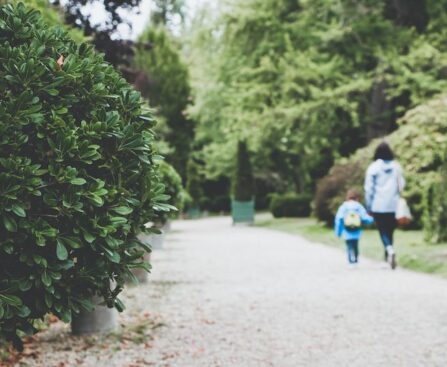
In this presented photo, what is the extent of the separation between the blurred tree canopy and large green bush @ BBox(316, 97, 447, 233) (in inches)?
88.2

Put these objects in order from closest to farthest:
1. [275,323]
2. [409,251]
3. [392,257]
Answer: [275,323] → [392,257] → [409,251]

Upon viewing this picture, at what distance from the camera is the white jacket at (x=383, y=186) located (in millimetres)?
9977

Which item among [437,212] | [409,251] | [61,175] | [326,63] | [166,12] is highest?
[166,12]

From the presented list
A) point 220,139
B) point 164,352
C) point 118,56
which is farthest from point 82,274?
point 220,139

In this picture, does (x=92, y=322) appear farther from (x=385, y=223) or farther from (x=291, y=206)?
(x=291, y=206)

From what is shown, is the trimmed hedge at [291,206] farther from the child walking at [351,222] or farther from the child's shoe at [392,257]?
the child's shoe at [392,257]

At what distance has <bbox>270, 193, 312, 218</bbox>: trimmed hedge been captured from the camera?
31.8 metres

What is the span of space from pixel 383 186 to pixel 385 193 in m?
0.12

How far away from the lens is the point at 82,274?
3.20m

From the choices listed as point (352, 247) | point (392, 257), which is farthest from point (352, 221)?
point (392, 257)

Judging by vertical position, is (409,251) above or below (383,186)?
below

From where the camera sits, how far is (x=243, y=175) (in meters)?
31.0

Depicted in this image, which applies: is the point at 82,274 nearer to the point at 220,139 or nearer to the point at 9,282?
the point at 9,282

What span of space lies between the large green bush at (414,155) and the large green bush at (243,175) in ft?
31.7
